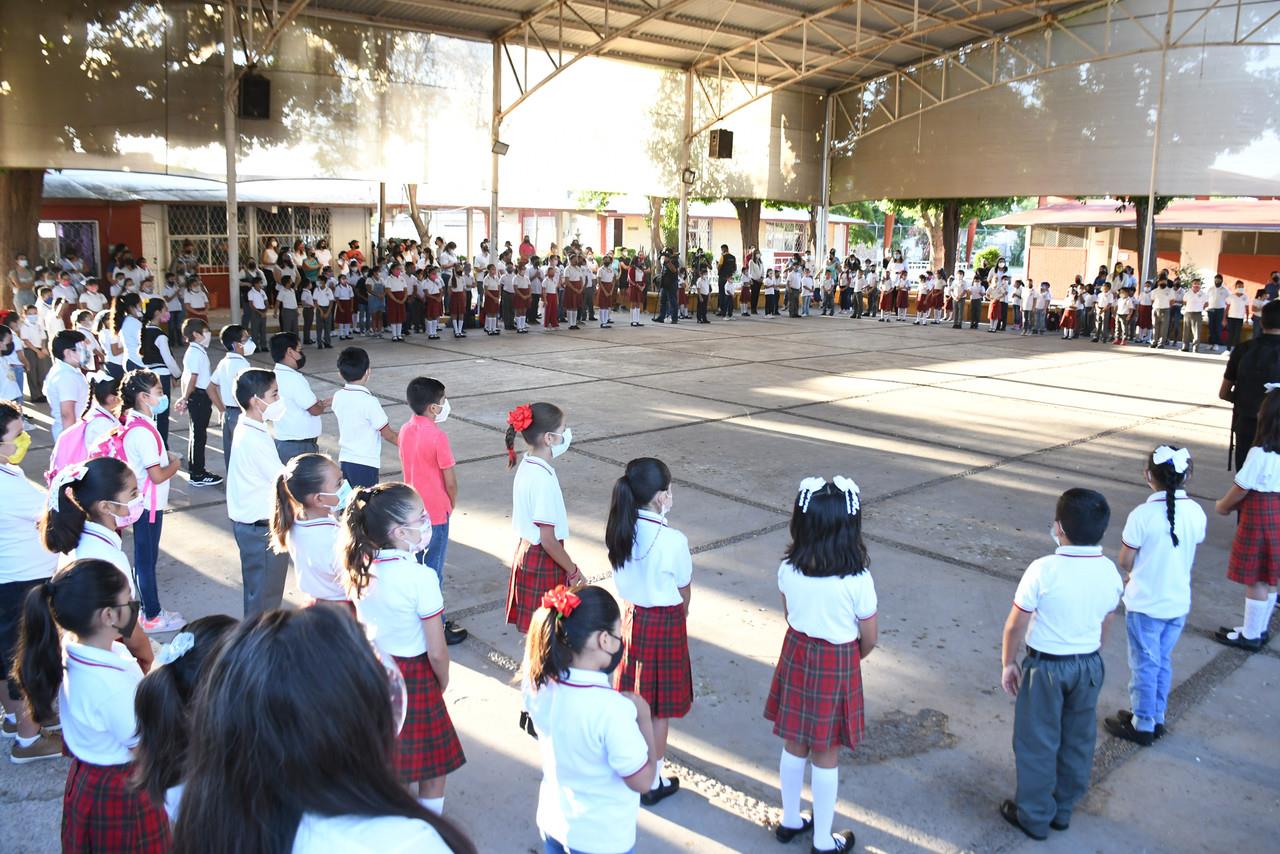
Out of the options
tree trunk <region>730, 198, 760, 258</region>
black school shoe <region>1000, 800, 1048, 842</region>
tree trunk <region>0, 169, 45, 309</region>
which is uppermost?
→ tree trunk <region>730, 198, 760, 258</region>

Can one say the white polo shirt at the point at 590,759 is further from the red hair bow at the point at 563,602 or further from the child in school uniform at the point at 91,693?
the child in school uniform at the point at 91,693

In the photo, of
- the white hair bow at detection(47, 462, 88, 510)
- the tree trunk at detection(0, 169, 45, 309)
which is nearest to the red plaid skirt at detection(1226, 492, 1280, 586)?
the white hair bow at detection(47, 462, 88, 510)

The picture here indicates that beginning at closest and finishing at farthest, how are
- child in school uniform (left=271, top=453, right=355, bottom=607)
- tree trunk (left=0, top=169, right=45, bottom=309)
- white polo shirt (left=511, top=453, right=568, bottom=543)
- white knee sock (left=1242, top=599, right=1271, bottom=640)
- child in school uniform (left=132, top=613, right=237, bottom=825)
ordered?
child in school uniform (left=132, top=613, right=237, bottom=825), child in school uniform (left=271, top=453, right=355, bottom=607), white polo shirt (left=511, top=453, right=568, bottom=543), white knee sock (left=1242, top=599, right=1271, bottom=640), tree trunk (left=0, top=169, right=45, bottom=309)

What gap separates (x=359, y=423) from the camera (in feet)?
15.9

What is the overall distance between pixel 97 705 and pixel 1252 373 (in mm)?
7093

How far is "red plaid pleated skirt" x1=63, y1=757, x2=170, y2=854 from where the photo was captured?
2207 mm

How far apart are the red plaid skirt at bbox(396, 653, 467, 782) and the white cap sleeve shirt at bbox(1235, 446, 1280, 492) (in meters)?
3.90

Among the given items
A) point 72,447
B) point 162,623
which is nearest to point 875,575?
point 162,623

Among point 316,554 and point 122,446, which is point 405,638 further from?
point 122,446

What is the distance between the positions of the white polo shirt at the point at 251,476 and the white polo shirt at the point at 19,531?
761mm

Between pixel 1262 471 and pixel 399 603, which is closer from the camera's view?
pixel 399 603

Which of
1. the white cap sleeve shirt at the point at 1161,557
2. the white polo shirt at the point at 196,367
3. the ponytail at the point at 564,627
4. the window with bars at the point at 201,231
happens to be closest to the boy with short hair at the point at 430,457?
the ponytail at the point at 564,627

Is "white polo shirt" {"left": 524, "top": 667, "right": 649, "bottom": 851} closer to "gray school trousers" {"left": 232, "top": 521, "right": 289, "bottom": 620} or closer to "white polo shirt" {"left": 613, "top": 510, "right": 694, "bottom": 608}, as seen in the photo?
"white polo shirt" {"left": 613, "top": 510, "right": 694, "bottom": 608}

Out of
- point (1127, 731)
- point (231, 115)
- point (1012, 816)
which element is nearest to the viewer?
point (1012, 816)
